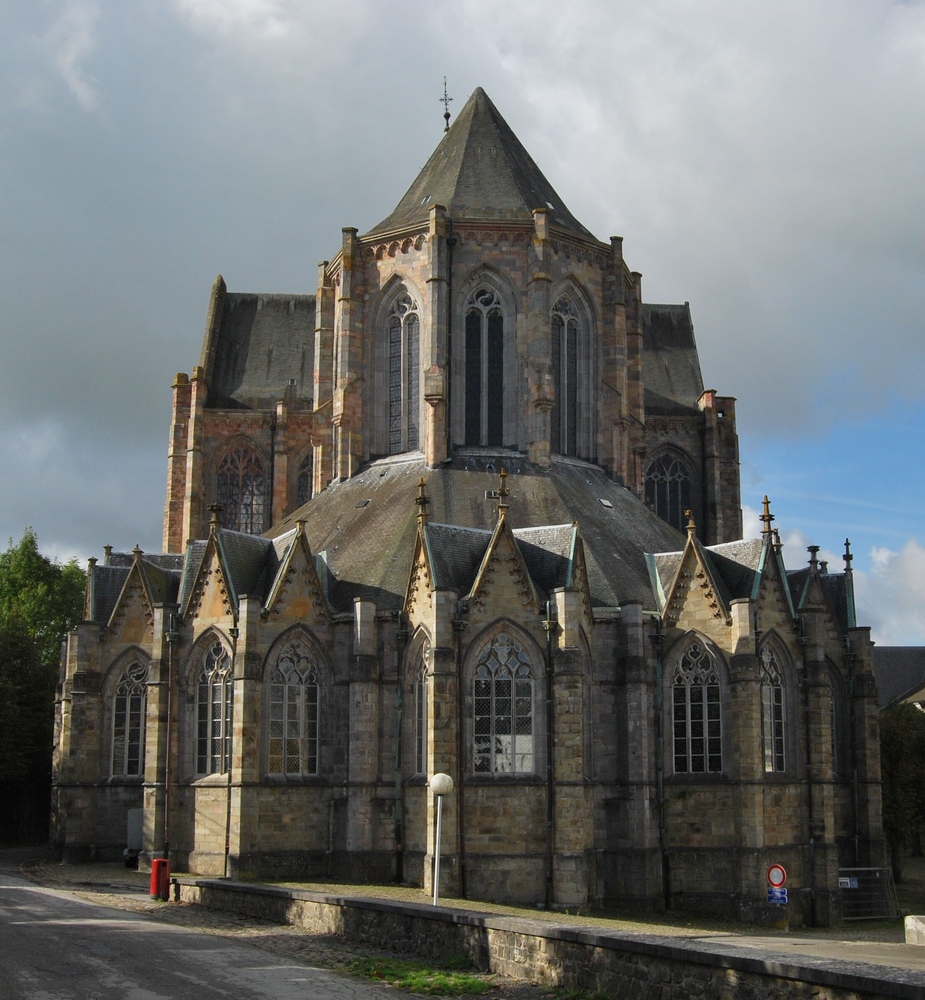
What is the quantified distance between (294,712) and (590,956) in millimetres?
20481

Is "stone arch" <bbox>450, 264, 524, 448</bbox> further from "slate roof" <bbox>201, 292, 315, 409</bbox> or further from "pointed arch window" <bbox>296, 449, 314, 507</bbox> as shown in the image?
"slate roof" <bbox>201, 292, 315, 409</bbox>

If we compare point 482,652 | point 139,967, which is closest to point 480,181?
point 482,652

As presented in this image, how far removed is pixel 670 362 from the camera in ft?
184

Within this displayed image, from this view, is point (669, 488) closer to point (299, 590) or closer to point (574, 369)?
point (574, 369)

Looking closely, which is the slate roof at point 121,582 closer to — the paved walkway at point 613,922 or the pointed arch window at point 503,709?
the paved walkway at point 613,922

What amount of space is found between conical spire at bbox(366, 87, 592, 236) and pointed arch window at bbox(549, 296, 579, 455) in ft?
10.2

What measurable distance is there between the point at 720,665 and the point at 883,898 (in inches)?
374

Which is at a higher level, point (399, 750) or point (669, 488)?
point (669, 488)

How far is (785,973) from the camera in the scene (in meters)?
13.6

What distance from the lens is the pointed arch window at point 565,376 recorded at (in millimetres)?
44312

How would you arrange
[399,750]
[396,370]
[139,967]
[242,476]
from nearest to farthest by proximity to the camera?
[139,967]
[399,750]
[396,370]
[242,476]

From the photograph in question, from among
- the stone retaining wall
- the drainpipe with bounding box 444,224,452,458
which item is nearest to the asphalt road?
the stone retaining wall

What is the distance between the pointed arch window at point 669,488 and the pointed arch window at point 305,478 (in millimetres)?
13489

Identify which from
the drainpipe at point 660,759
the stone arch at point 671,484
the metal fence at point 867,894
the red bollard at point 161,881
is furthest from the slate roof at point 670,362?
the red bollard at point 161,881
